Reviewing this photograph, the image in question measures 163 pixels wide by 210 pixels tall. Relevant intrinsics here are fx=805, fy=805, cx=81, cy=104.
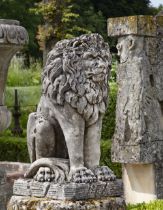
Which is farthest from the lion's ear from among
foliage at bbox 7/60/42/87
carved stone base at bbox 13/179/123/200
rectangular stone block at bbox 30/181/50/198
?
foliage at bbox 7/60/42/87

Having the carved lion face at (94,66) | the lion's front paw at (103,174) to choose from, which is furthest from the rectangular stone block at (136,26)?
the lion's front paw at (103,174)

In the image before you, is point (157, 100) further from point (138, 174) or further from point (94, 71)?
point (94, 71)

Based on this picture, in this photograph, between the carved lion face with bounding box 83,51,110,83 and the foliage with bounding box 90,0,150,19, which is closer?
the carved lion face with bounding box 83,51,110,83

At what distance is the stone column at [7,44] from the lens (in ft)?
29.3

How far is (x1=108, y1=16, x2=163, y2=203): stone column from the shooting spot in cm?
1095

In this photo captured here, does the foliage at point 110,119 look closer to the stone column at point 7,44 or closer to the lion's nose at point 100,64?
the stone column at point 7,44

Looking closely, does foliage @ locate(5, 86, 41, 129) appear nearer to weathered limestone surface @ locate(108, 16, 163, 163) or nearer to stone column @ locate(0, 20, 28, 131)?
weathered limestone surface @ locate(108, 16, 163, 163)

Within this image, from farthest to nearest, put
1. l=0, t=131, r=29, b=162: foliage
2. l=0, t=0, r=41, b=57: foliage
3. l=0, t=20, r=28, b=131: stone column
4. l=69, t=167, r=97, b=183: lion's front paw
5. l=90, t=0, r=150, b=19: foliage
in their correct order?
l=90, t=0, r=150, b=19: foliage < l=0, t=0, r=41, b=57: foliage < l=0, t=131, r=29, b=162: foliage < l=0, t=20, r=28, b=131: stone column < l=69, t=167, r=97, b=183: lion's front paw

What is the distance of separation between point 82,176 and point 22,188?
594mm

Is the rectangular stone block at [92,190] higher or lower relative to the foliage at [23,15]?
lower

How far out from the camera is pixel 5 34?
890 cm

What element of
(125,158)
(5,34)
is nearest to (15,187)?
(5,34)

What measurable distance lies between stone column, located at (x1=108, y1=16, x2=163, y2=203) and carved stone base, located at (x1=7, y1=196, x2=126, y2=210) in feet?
12.5

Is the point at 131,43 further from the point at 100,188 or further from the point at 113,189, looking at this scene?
the point at 100,188
